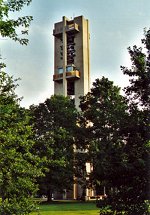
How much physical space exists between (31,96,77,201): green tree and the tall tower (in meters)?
16.1

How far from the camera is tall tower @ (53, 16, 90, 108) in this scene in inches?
2753

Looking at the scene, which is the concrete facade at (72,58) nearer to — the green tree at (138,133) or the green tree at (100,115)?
the green tree at (100,115)

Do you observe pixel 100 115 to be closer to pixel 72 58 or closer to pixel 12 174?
pixel 72 58

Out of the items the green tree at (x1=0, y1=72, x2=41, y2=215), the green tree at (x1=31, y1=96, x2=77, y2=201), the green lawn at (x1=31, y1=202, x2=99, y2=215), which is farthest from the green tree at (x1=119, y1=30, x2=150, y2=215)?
the green tree at (x1=31, y1=96, x2=77, y2=201)

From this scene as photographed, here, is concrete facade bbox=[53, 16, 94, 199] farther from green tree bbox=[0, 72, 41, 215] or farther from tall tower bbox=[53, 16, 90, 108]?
green tree bbox=[0, 72, 41, 215]

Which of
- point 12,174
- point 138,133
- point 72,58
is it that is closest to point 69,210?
point 12,174

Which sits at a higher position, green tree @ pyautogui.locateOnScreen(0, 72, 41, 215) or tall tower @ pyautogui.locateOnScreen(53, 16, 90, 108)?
tall tower @ pyautogui.locateOnScreen(53, 16, 90, 108)

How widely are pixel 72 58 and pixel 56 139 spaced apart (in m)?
27.0

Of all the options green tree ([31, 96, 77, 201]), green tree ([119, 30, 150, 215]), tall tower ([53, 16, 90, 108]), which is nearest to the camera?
green tree ([119, 30, 150, 215])

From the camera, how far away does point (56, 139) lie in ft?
164

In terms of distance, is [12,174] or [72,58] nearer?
[12,174]

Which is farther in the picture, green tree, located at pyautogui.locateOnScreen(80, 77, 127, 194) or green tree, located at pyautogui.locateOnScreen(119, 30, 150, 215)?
green tree, located at pyautogui.locateOnScreen(80, 77, 127, 194)

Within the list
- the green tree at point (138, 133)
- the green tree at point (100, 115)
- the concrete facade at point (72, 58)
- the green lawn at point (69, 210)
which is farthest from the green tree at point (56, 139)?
the green tree at point (138, 133)

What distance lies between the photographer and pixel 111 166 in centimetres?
1593
